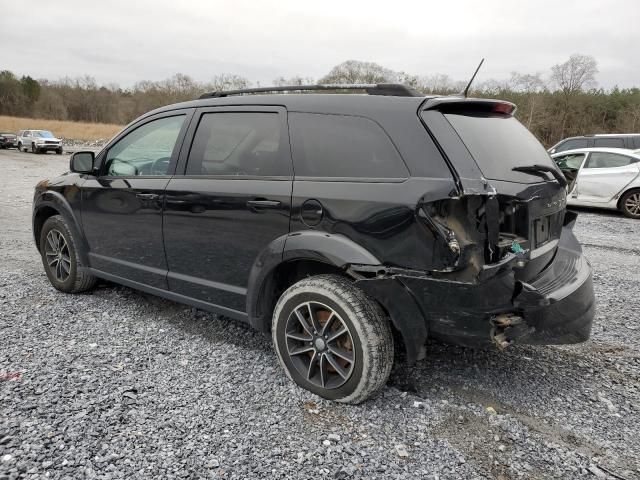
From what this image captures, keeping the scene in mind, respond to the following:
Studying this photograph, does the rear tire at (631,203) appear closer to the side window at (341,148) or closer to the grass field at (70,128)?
the side window at (341,148)

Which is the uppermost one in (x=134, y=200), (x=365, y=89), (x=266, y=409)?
(x=365, y=89)

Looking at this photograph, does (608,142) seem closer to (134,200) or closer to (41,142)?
(134,200)

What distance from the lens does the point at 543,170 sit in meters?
2.88

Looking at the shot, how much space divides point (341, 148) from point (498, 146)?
2.97ft

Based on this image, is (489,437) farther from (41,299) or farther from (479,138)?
(41,299)

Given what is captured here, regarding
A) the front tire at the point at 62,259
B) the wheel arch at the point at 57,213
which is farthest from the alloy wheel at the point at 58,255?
the wheel arch at the point at 57,213

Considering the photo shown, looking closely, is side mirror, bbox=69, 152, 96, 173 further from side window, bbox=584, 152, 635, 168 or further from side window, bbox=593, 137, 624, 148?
side window, bbox=593, 137, 624, 148

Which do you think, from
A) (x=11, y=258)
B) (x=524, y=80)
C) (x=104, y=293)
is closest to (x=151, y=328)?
(x=104, y=293)

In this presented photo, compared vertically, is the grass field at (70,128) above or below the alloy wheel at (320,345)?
above

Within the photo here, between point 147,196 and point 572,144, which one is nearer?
point 147,196

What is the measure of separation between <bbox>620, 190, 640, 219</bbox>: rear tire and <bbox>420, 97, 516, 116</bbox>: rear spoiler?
8876 millimetres

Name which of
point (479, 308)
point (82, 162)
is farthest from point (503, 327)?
point (82, 162)

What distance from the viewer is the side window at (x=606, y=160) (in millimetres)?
10211

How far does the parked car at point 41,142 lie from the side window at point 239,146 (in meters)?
33.5
